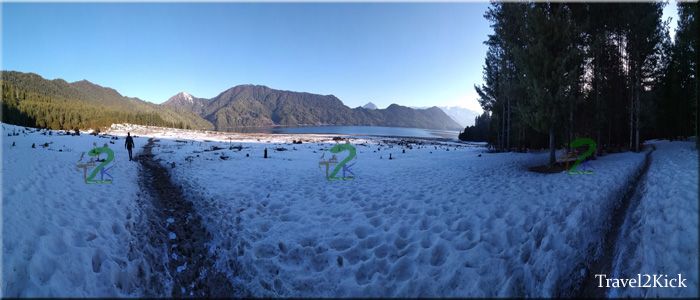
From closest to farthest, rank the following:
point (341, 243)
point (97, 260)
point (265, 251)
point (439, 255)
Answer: point (97, 260) → point (439, 255) → point (265, 251) → point (341, 243)

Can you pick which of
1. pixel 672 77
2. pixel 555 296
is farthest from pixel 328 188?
pixel 672 77

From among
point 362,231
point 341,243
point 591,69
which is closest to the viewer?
point 341,243

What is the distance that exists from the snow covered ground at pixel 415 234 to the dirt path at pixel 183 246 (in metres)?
0.35

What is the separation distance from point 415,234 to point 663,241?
5.10 metres

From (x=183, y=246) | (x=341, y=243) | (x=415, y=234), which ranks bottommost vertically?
(x=183, y=246)

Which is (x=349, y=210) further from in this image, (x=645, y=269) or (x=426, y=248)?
(x=645, y=269)

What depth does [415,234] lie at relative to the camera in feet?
25.2

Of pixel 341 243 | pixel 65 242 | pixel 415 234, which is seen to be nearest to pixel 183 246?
pixel 65 242

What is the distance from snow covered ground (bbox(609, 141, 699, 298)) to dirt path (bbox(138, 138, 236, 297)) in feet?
27.5

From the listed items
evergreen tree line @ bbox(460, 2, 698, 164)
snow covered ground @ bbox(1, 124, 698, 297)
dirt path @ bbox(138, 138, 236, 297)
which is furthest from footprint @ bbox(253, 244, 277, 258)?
evergreen tree line @ bbox(460, 2, 698, 164)

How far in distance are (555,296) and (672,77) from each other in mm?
38395

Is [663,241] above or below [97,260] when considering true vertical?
above

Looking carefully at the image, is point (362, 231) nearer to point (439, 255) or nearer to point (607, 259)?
point (439, 255)

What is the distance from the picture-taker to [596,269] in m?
5.73
